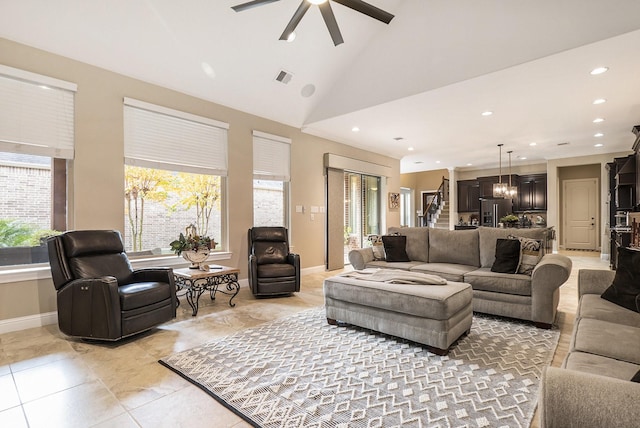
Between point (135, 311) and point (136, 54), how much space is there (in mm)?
2868

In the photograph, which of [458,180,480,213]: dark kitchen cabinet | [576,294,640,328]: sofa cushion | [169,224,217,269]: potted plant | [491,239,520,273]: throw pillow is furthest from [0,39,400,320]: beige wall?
[458,180,480,213]: dark kitchen cabinet

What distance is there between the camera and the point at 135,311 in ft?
9.47

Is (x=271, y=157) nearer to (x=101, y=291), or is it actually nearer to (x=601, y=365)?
(x=101, y=291)

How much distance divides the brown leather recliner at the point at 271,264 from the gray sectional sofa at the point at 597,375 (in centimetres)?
314

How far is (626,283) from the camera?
2.31 metres

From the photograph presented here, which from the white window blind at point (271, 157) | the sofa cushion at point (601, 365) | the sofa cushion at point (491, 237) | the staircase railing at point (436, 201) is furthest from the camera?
the staircase railing at point (436, 201)

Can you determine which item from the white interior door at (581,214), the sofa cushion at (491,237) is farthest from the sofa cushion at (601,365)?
the white interior door at (581,214)

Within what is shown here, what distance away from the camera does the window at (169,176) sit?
4051mm

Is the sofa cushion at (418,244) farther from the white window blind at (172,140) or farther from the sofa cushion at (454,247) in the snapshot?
the white window blind at (172,140)

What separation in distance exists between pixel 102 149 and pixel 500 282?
4.65 meters

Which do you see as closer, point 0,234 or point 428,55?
point 0,234

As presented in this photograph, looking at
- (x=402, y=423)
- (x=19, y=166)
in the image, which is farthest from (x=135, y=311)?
(x=402, y=423)

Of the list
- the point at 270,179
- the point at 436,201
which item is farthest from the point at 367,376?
the point at 436,201

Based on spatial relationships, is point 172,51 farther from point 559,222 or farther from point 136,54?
point 559,222
